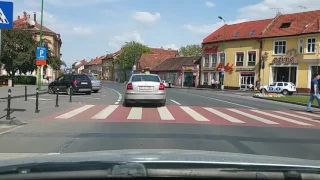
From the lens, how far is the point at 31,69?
149 feet

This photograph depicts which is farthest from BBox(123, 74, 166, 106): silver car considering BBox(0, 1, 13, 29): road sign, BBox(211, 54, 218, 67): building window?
BBox(211, 54, 218, 67): building window

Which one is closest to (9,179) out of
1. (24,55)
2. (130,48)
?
(24,55)

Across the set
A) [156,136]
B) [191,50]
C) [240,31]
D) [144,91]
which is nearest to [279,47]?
[240,31]

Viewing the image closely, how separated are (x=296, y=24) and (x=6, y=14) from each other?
1785 inches

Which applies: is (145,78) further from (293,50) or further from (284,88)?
(293,50)

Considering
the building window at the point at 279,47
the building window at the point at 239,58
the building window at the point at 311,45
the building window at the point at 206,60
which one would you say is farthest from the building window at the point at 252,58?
the building window at the point at 206,60

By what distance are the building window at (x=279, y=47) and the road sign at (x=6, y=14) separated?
142 feet

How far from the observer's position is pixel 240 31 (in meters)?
57.9

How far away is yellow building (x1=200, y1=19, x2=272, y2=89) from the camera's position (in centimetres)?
5269

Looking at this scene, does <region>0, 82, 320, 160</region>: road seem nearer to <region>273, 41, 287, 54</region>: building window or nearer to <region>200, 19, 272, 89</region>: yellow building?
<region>273, 41, 287, 54</region>: building window

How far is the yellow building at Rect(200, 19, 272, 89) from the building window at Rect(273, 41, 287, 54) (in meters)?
2.35

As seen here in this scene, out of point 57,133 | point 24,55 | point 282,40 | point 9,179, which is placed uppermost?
point 282,40

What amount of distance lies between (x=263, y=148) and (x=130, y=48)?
101 metres

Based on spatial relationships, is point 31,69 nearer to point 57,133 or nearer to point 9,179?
point 57,133
